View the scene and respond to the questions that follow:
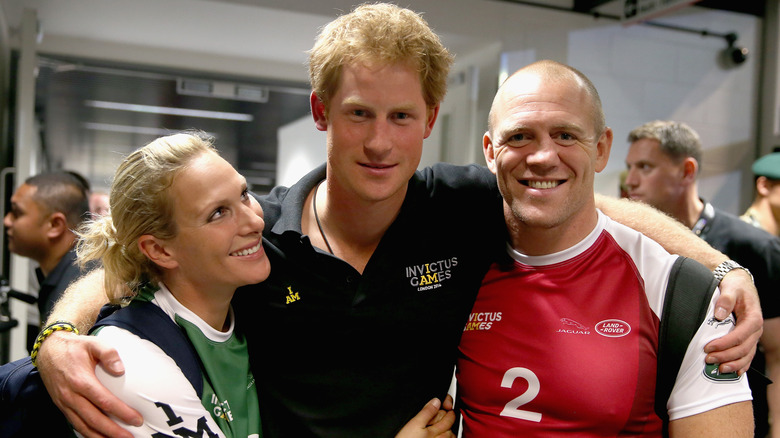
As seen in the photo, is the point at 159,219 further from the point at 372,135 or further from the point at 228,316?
the point at 372,135

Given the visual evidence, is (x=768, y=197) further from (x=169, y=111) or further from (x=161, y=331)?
(x=169, y=111)

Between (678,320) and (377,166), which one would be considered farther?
(377,166)

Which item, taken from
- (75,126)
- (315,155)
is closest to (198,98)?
(315,155)

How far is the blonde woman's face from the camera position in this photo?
4.99ft

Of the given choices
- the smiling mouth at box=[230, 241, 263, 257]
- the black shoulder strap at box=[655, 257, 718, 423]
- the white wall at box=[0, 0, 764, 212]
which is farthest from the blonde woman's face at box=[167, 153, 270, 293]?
the white wall at box=[0, 0, 764, 212]

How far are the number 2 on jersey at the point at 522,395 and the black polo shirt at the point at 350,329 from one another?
0.22 metres

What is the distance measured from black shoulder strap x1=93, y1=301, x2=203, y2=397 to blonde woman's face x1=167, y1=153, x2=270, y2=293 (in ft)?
0.44

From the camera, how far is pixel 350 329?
168 centimetres

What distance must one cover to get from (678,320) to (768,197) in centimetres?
264

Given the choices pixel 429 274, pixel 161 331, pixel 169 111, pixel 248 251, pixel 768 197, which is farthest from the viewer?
pixel 169 111

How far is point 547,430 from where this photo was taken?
1.55 m

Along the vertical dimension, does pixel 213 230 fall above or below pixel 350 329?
above

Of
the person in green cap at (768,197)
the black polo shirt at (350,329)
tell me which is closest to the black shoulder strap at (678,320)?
the black polo shirt at (350,329)

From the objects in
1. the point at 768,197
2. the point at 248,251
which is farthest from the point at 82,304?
the point at 768,197
